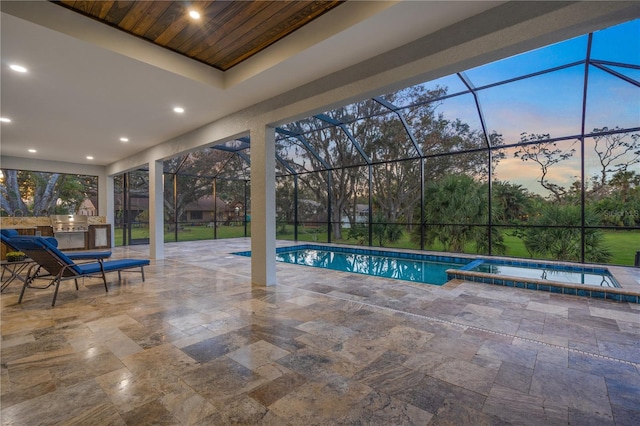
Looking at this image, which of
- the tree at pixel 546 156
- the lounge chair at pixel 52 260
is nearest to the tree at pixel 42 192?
the lounge chair at pixel 52 260

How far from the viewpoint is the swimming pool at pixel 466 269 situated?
4.36 m

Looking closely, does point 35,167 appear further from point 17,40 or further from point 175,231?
point 17,40

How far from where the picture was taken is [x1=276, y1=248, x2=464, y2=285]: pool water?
6296mm

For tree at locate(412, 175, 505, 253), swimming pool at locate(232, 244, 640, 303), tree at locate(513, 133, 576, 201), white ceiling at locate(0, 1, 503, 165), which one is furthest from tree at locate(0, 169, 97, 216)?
tree at locate(513, 133, 576, 201)

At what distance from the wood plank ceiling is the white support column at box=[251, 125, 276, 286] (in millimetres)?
1453

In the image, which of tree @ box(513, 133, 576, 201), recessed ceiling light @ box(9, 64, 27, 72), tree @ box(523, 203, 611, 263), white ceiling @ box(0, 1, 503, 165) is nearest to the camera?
white ceiling @ box(0, 1, 503, 165)

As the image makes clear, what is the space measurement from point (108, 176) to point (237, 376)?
37.2 feet

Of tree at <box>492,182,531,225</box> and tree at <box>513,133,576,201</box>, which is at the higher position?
tree at <box>513,133,576,201</box>

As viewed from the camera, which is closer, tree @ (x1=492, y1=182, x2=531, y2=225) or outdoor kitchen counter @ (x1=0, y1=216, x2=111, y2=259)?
outdoor kitchen counter @ (x1=0, y1=216, x2=111, y2=259)

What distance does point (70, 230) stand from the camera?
31.0 feet

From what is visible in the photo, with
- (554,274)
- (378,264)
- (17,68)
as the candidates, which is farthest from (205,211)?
(554,274)

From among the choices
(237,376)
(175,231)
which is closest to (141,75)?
(237,376)

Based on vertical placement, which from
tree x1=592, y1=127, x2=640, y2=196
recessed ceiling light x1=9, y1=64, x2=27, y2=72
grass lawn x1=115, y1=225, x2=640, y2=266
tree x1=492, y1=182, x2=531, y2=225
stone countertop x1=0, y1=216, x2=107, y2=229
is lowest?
grass lawn x1=115, y1=225, x2=640, y2=266

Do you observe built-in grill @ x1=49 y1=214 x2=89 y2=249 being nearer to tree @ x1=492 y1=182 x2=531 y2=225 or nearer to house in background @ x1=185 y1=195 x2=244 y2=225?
house in background @ x1=185 y1=195 x2=244 y2=225
